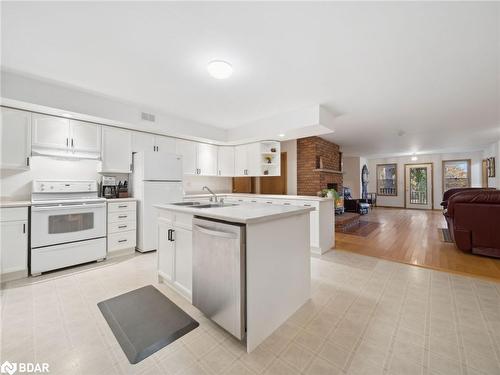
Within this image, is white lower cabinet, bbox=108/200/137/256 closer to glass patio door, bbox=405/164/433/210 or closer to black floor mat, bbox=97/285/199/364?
black floor mat, bbox=97/285/199/364

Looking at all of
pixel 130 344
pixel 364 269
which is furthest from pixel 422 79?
pixel 130 344

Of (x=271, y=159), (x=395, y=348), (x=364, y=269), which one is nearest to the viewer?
(x=395, y=348)

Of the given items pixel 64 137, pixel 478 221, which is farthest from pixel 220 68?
pixel 478 221

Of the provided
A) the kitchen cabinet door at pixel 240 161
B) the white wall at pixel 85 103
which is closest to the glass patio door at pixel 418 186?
the kitchen cabinet door at pixel 240 161

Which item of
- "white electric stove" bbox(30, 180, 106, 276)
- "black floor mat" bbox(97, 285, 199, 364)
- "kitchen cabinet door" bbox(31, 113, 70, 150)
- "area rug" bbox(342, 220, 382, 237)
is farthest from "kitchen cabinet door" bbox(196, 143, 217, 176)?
"area rug" bbox(342, 220, 382, 237)

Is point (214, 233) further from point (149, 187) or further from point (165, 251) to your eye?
point (149, 187)

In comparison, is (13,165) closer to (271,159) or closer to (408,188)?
(271,159)

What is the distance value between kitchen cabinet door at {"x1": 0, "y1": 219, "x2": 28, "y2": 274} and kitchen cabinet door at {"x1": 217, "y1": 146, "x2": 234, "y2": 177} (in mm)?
3559

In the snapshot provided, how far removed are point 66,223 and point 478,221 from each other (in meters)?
6.24

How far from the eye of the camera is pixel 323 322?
1805 mm

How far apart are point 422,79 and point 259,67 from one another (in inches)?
82.8

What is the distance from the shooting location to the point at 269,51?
2.10 metres

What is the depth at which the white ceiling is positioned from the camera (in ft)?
5.40

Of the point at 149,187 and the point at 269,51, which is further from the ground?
the point at 269,51
